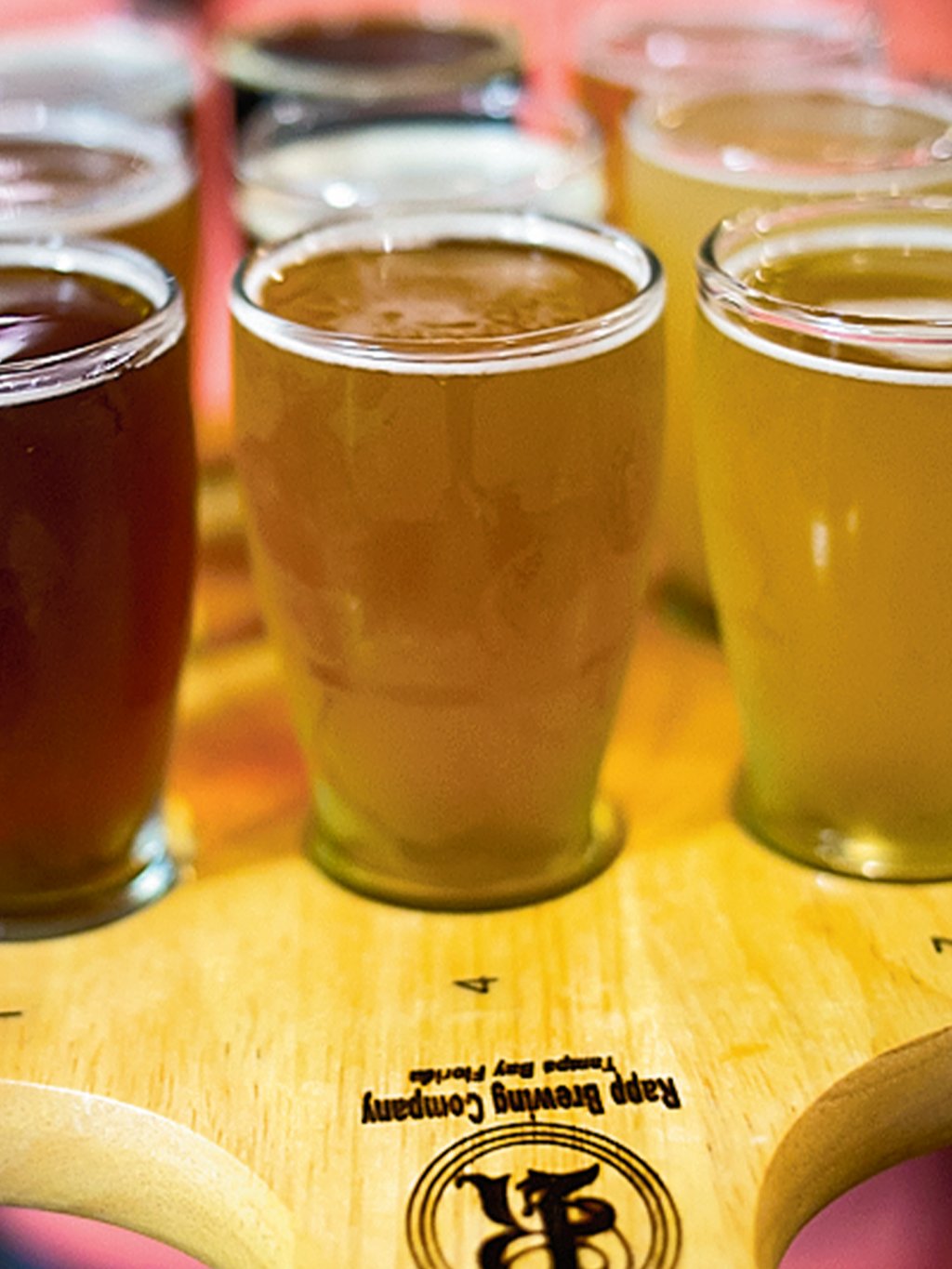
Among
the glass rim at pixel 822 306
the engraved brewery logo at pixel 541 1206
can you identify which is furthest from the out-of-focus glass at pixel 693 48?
the engraved brewery logo at pixel 541 1206

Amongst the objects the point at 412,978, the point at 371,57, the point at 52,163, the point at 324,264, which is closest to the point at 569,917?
the point at 412,978

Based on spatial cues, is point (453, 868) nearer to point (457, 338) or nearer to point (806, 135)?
point (457, 338)

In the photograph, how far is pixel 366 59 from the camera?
1576 millimetres

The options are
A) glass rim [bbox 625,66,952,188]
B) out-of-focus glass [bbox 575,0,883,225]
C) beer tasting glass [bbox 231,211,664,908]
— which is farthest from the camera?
out-of-focus glass [bbox 575,0,883,225]

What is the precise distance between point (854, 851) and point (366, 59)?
92 centimetres

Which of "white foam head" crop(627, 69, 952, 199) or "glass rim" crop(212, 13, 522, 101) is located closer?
"white foam head" crop(627, 69, 952, 199)

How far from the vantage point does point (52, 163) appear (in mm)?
1194

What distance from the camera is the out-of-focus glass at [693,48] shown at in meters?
1.38

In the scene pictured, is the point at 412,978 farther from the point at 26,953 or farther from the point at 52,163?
the point at 52,163

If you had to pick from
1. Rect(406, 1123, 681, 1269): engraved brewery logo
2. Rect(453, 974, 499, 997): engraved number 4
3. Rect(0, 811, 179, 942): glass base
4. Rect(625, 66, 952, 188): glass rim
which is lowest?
Rect(0, 811, 179, 942): glass base

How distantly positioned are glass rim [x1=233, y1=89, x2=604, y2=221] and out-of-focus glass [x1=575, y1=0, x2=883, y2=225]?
52mm

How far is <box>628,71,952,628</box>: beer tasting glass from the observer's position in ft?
3.53

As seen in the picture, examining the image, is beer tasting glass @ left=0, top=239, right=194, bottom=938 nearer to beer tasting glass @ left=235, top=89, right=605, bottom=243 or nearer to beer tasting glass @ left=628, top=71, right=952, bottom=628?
beer tasting glass @ left=235, top=89, right=605, bottom=243

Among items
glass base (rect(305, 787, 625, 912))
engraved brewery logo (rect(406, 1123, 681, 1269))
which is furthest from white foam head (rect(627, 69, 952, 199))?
engraved brewery logo (rect(406, 1123, 681, 1269))
